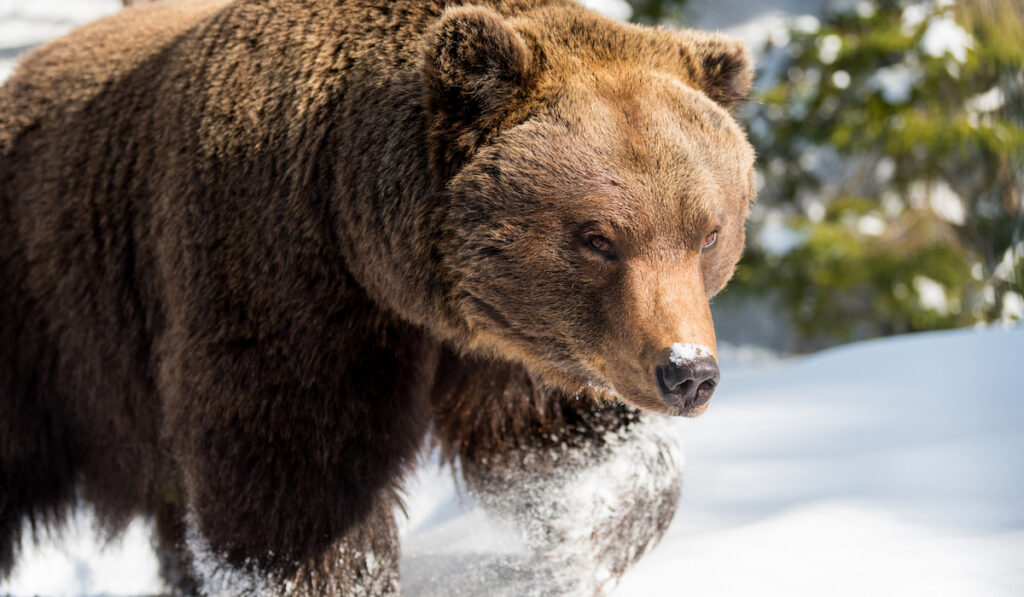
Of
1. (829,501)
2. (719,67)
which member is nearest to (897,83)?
(829,501)

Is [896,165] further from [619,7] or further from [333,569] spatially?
[333,569]

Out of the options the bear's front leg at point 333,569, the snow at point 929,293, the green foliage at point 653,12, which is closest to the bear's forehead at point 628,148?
the bear's front leg at point 333,569

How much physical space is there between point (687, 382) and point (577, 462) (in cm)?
120

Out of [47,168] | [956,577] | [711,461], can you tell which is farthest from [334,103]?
[711,461]

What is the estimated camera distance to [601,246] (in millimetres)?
2359

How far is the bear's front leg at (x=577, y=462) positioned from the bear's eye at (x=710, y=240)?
90cm

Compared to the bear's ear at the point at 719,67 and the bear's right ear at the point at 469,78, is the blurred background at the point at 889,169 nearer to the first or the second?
the bear's ear at the point at 719,67

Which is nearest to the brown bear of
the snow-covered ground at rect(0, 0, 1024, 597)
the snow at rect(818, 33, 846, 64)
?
the snow-covered ground at rect(0, 0, 1024, 597)

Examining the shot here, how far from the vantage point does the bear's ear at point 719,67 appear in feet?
9.14

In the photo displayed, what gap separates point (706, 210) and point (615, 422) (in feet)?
3.63

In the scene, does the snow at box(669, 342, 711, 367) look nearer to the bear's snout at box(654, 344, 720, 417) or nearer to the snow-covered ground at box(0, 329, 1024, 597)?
the bear's snout at box(654, 344, 720, 417)

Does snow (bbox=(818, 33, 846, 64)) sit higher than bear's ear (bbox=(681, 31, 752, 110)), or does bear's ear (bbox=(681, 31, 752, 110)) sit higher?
bear's ear (bbox=(681, 31, 752, 110))

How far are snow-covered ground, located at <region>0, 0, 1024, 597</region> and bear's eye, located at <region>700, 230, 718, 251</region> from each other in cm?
117

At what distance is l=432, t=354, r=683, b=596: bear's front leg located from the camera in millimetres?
3273
